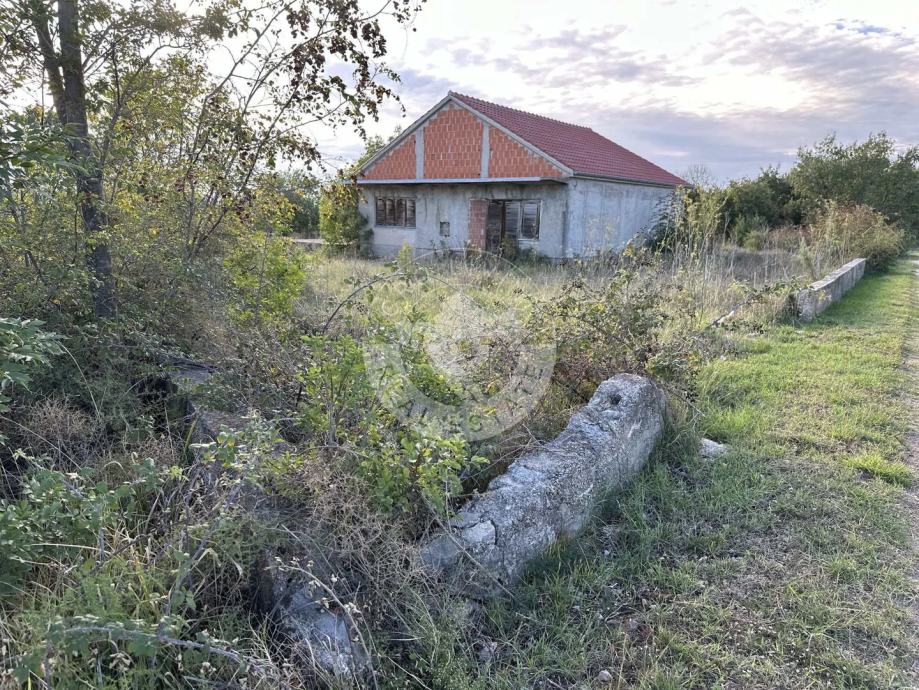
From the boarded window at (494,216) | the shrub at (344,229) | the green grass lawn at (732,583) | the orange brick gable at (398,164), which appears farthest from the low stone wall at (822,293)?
the orange brick gable at (398,164)

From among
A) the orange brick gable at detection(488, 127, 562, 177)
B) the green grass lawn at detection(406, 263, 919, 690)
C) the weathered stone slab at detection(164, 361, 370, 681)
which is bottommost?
the green grass lawn at detection(406, 263, 919, 690)

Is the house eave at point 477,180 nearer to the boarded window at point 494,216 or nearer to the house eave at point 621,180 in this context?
the house eave at point 621,180

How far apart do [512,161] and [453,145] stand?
221 cm

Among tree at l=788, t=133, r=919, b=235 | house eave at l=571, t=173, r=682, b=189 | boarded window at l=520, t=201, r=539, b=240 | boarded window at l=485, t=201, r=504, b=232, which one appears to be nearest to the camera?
house eave at l=571, t=173, r=682, b=189

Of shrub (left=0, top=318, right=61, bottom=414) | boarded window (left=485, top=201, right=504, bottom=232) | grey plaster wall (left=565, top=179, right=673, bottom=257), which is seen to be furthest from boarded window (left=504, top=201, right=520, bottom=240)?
shrub (left=0, top=318, right=61, bottom=414)

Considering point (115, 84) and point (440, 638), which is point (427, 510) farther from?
point (115, 84)

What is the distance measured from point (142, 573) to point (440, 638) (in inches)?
41.1

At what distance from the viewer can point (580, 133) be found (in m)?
20.5

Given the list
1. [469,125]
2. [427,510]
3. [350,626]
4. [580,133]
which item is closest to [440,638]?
[350,626]

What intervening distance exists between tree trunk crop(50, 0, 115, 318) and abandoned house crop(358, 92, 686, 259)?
11.6m

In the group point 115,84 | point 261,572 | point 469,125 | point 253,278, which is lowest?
point 261,572

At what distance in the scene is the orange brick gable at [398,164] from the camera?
17641 millimetres

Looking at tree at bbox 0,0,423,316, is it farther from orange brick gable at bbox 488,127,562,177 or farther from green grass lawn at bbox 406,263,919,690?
orange brick gable at bbox 488,127,562,177

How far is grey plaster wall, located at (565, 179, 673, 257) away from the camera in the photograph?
15.5m
